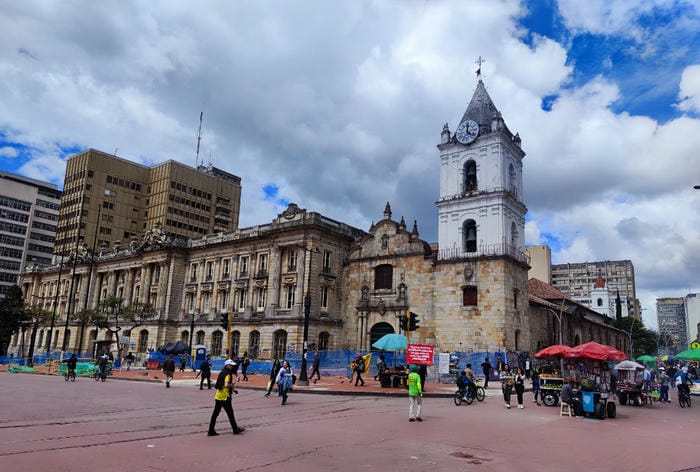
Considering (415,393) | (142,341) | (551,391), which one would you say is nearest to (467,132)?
(551,391)

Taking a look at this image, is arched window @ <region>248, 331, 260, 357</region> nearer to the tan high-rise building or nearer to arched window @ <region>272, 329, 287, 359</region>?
arched window @ <region>272, 329, 287, 359</region>

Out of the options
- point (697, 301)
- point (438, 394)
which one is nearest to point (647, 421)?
point (438, 394)

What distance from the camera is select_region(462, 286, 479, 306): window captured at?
38969 millimetres

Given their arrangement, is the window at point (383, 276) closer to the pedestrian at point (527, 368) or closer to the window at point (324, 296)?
the window at point (324, 296)

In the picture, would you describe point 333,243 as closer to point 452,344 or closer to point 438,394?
point 452,344

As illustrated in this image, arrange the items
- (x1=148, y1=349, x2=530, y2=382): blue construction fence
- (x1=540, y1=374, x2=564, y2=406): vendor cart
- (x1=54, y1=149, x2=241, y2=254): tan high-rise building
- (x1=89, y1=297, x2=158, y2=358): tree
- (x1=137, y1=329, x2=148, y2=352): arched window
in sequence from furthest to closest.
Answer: (x1=54, y1=149, x2=241, y2=254): tan high-rise building
(x1=137, y1=329, x2=148, y2=352): arched window
(x1=89, y1=297, x2=158, y2=358): tree
(x1=148, y1=349, x2=530, y2=382): blue construction fence
(x1=540, y1=374, x2=564, y2=406): vendor cart

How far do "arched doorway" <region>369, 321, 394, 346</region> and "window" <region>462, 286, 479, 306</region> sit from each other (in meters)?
6.68

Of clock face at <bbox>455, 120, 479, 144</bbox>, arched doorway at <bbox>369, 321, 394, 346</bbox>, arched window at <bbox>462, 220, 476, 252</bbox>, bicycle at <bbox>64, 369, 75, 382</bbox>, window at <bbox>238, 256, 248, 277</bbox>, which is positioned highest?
clock face at <bbox>455, 120, 479, 144</bbox>

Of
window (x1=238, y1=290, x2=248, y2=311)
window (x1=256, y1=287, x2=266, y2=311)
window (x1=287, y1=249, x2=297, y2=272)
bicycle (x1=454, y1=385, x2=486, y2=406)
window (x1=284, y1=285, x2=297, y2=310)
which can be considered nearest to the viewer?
bicycle (x1=454, y1=385, x2=486, y2=406)

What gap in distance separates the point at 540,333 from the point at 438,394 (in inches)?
925

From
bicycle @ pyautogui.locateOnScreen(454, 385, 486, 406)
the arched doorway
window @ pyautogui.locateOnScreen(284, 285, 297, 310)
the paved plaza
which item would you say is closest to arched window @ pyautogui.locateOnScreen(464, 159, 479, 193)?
the arched doorway

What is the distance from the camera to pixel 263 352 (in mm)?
44406

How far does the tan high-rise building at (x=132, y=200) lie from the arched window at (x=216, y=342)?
150 feet

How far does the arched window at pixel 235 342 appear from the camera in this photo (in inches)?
1878
